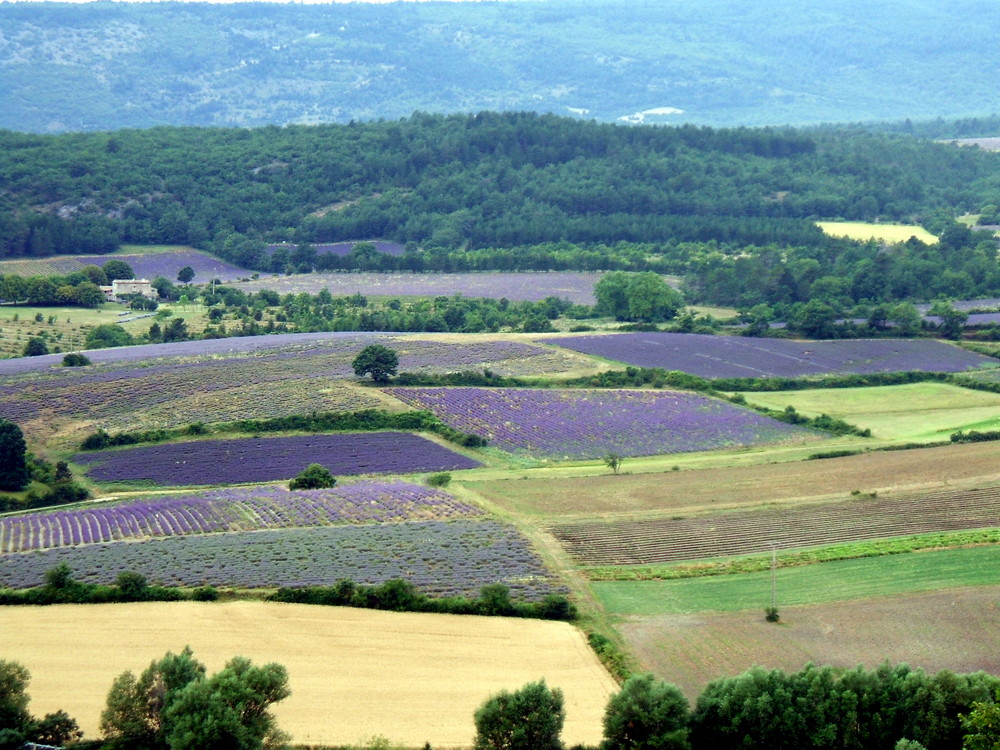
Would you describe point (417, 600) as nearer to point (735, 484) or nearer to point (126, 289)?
point (735, 484)

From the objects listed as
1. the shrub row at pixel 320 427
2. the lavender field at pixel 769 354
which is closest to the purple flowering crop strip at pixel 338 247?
the lavender field at pixel 769 354

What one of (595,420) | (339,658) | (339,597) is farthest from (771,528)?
(595,420)

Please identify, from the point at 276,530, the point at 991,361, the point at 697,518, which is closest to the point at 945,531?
the point at 697,518

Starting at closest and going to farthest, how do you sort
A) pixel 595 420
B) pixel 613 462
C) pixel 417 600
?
pixel 417 600 < pixel 613 462 < pixel 595 420

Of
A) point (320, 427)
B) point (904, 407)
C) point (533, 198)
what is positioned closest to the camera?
point (320, 427)

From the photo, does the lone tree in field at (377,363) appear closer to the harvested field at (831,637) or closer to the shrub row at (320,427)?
the shrub row at (320,427)

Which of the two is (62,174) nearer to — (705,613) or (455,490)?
(455,490)
